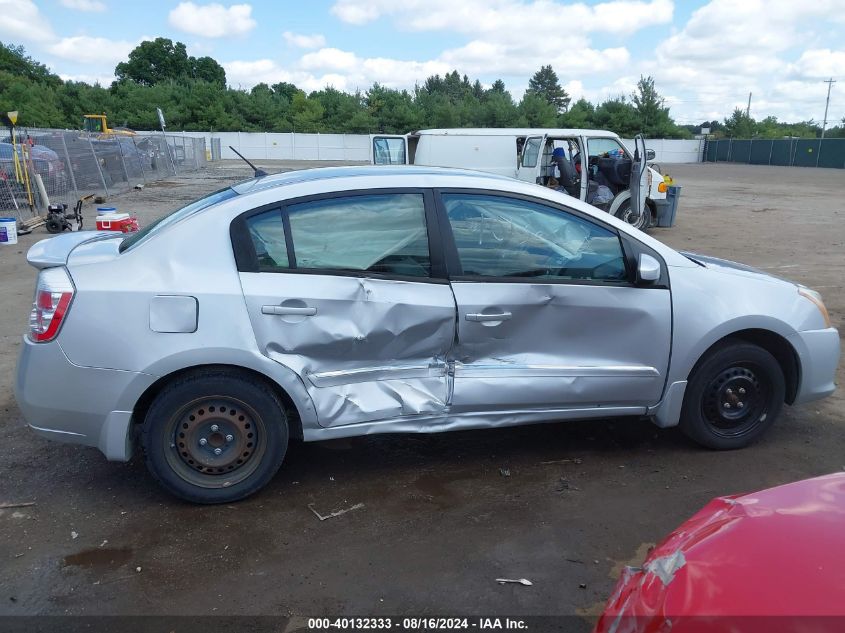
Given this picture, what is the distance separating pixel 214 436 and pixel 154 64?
334 feet

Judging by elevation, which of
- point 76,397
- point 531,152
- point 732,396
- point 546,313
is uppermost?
point 531,152

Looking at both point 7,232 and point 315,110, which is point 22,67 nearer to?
point 315,110

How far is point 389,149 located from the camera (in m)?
15.6

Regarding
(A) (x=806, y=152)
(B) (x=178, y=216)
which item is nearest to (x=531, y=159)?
(B) (x=178, y=216)

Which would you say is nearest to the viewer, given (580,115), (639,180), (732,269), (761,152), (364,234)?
(364,234)

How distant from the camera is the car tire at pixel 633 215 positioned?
44.6 feet

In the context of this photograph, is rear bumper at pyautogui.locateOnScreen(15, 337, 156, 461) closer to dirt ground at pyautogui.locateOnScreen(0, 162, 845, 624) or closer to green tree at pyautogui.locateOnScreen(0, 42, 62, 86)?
dirt ground at pyautogui.locateOnScreen(0, 162, 845, 624)

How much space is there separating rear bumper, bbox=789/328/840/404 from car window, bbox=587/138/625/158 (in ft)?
33.2

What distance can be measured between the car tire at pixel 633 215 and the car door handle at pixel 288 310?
35.8 feet

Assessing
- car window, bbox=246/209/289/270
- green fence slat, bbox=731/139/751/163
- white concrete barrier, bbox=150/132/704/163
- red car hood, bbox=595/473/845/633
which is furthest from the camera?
white concrete barrier, bbox=150/132/704/163

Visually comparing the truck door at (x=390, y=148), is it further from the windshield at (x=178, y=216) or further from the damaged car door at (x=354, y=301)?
the damaged car door at (x=354, y=301)

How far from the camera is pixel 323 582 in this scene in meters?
3.09

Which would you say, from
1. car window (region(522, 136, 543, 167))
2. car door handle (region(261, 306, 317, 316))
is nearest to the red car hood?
car door handle (region(261, 306, 317, 316))

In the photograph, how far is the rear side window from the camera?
3.69 m
